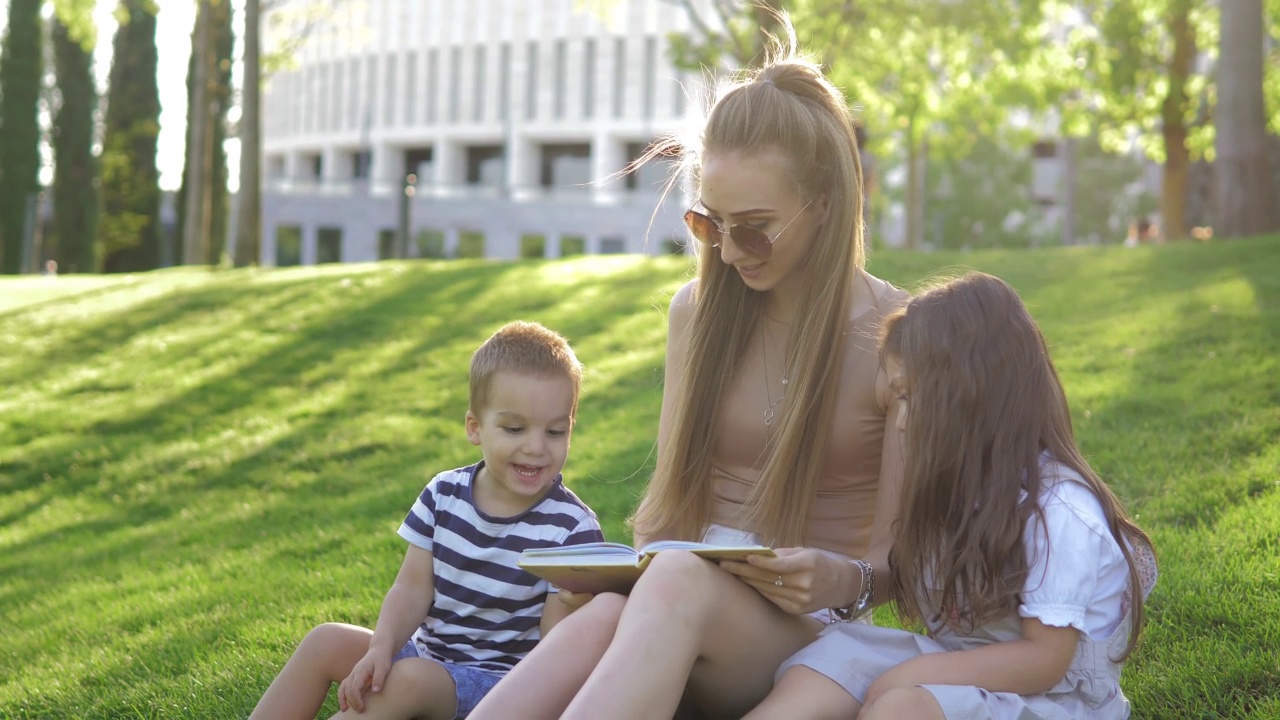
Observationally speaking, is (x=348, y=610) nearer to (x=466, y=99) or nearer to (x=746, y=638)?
(x=746, y=638)

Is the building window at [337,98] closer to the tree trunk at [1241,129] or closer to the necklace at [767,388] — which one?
the tree trunk at [1241,129]

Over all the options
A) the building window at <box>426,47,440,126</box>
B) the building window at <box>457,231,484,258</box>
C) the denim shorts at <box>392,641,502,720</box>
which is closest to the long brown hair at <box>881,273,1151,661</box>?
the denim shorts at <box>392,641,502,720</box>

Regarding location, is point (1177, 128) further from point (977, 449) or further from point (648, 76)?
point (648, 76)

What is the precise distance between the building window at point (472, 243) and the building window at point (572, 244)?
283 centimetres

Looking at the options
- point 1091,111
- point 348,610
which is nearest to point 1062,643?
point 348,610

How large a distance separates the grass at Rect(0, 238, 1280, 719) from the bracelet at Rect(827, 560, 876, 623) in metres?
0.85

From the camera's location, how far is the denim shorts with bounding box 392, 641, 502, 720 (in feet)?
10.1

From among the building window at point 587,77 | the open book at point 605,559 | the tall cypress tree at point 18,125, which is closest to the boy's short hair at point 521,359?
the open book at point 605,559

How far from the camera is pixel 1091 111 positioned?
19.8 meters

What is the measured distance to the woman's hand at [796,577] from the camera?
105 inches

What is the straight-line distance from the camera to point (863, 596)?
2861mm

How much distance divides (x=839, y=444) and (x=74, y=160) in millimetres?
31691

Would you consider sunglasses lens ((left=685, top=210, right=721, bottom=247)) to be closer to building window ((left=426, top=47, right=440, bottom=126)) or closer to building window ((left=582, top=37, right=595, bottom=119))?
building window ((left=582, top=37, right=595, bottom=119))

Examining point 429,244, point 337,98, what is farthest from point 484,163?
point 429,244
